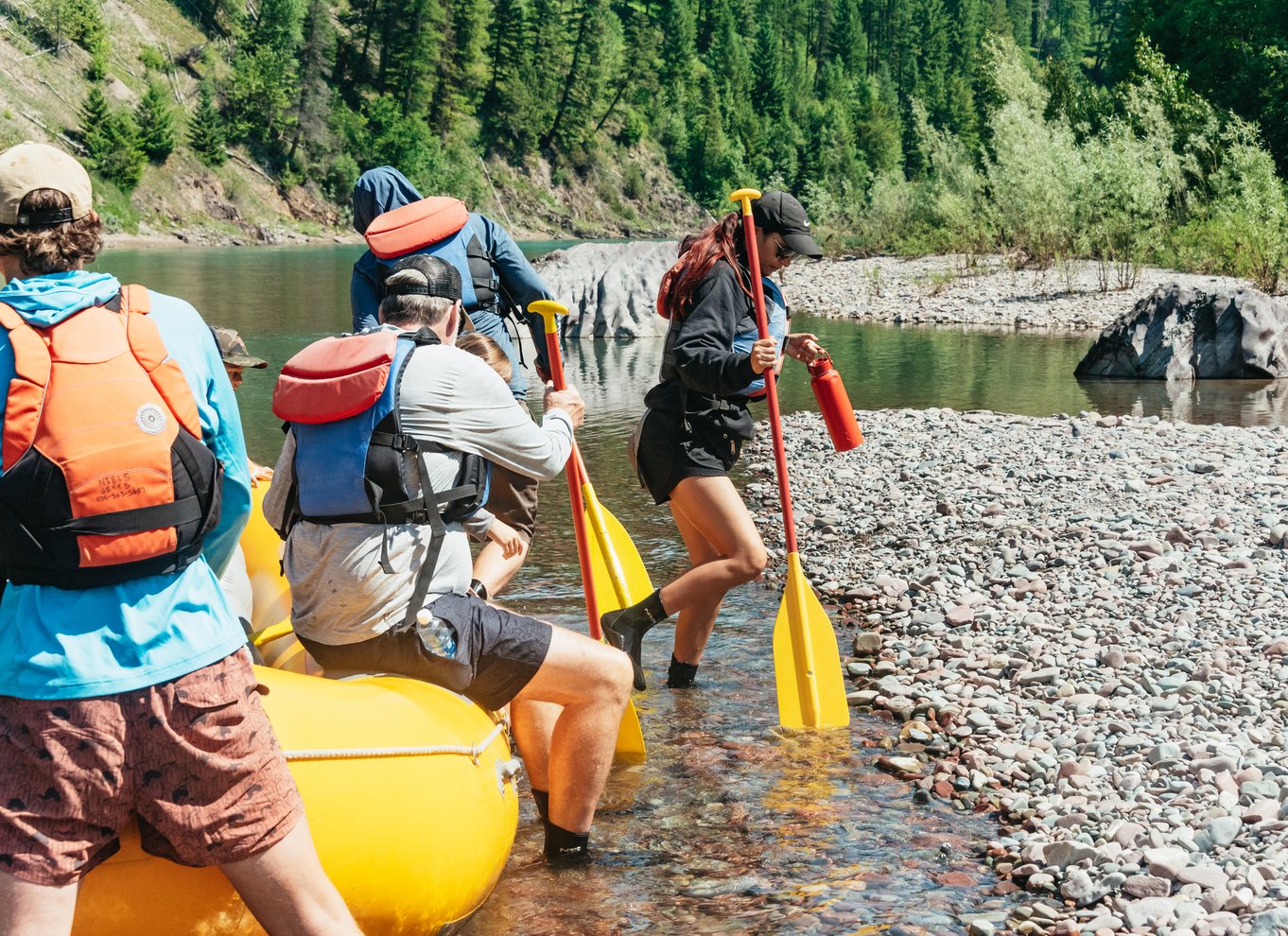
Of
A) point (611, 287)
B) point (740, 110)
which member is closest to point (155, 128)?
point (611, 287)

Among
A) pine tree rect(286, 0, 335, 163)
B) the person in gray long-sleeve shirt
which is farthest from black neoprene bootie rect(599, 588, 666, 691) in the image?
pine tree rect(286, 0, 335, 163)

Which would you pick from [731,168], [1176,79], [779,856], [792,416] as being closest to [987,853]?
[779,856]

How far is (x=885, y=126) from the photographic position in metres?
115

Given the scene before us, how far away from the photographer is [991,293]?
88.8ft

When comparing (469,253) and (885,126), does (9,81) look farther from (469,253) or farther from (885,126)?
(469,253)

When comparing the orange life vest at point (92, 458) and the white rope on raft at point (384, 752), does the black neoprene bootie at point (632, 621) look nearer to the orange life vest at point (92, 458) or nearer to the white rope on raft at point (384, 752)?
the white rope on raft at point (384, 752)

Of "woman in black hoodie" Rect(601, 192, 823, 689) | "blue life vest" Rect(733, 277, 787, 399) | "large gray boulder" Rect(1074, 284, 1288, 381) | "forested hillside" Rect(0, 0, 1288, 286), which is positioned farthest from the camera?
"forested hillside" Rect(0, 0, 1288, 286)

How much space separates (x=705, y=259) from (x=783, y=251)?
0.33 meters

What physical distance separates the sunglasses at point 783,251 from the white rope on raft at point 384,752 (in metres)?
2.59

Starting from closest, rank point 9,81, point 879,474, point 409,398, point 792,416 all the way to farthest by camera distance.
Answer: point 409,398 < point 879,474 < point 792,416 < point 9,81

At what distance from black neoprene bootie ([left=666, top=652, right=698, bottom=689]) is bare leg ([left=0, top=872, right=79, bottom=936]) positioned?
3830 millimetres

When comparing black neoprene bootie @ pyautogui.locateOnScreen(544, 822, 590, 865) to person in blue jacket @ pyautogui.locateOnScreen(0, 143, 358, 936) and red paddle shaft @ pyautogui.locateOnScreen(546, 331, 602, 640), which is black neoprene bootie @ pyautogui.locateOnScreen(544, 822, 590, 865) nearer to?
red paddle shaft @ pyautogui.locateOnScreen(546, 331, 602, 640)

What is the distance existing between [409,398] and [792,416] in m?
10.8

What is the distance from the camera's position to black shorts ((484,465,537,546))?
18.5 ft
